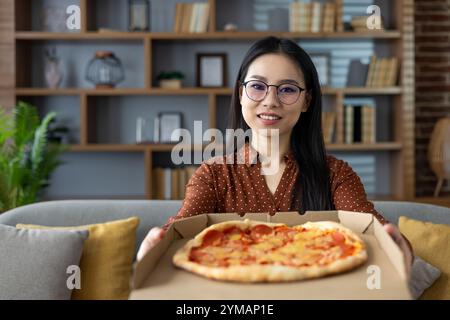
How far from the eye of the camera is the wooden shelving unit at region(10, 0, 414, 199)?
13.5 feet

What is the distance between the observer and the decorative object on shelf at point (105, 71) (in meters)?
4.25

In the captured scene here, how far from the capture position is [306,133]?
1.76 metres

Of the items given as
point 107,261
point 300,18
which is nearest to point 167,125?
point 300,18

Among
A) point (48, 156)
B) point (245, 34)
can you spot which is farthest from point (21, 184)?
point (245, 34)

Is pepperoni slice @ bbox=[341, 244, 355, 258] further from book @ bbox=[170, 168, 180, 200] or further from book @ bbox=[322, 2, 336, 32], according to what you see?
book @ bbox=[322, 2, 336, 32]

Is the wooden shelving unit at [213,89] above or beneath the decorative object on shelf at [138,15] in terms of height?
beneath

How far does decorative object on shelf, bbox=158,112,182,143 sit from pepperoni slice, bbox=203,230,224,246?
3.40 meters

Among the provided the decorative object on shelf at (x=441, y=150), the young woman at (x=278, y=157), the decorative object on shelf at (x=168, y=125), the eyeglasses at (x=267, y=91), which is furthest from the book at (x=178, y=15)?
the eyeglasses at (x=267, y=91)

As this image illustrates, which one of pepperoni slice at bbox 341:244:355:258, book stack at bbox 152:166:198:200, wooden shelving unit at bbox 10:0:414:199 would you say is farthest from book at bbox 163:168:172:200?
pepperoni slice at bbox 341:244:355:258

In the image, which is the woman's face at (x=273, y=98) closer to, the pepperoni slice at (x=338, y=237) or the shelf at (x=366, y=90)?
the pepperoni slice at (x=338, y=237)

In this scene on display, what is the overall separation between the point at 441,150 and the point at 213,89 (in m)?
1.59

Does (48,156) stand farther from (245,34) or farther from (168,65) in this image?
(245,34)

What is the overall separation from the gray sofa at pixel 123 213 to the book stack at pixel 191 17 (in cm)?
212

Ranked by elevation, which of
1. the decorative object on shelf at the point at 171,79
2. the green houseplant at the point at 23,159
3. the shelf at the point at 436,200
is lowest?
the shelf at the point at 436,200
